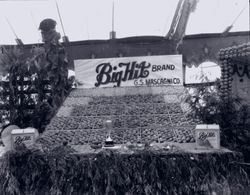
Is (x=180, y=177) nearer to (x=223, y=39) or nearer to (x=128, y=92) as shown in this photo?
(x=128, y=92)

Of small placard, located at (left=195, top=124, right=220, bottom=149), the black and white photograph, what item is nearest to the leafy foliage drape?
the black and white photograph

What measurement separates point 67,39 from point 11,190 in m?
7.68

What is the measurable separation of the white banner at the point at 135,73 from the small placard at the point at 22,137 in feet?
12.9

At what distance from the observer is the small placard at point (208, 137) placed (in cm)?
436

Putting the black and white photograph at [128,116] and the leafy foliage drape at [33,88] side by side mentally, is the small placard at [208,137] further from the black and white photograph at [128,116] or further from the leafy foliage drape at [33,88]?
the leafy foliage drape at [33,88]

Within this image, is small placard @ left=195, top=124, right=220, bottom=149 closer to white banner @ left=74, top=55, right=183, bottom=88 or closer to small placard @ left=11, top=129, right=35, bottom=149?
small placard @ left=11, top=129, right=35, bottom=149

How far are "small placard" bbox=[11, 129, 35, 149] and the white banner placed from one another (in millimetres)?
3937

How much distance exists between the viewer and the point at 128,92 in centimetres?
798

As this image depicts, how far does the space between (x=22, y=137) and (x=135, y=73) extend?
14.4 feet

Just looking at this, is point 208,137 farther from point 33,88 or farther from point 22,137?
point 33,88

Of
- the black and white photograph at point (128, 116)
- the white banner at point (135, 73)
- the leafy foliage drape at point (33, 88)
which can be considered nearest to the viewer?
the black and white photograph at point (128, 116)

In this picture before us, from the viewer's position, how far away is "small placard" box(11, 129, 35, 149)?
178 inches

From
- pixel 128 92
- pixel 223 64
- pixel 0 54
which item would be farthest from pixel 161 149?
pixel 0 54

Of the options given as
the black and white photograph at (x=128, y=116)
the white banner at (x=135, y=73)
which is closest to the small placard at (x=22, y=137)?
the black and white photograph at (x=128, y=116)
